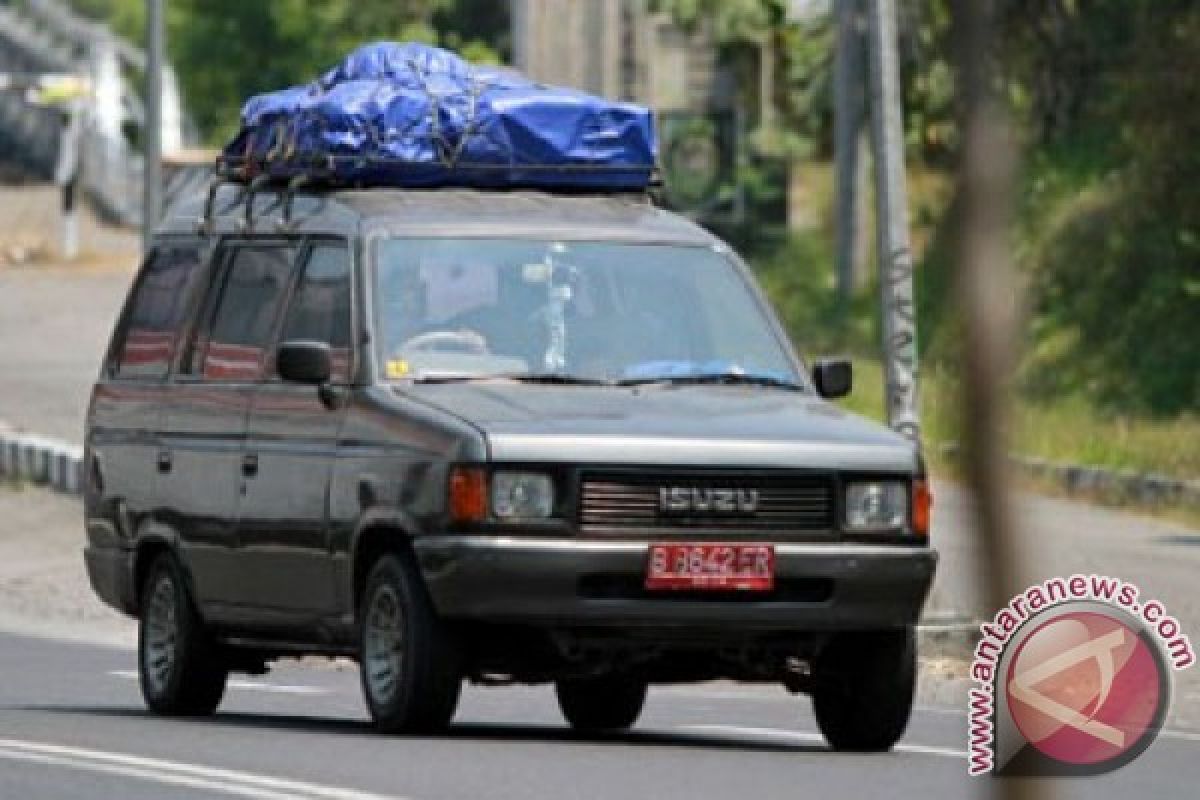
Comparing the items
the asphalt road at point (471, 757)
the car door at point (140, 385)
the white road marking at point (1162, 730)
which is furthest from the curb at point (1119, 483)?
the car door at point (140, 385)

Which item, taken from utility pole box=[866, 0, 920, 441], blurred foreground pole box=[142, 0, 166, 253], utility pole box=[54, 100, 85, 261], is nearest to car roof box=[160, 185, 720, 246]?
utility pole box=[866, 0, 920, 441]

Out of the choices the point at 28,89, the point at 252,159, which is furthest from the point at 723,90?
the point at 252,159

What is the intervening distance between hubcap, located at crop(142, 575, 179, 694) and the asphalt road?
17 centimetres

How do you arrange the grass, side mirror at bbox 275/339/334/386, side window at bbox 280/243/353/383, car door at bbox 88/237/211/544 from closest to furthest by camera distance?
side mirror at bbox 275/339/334/386 → side window at bbox 280/243/353/383 → car door at bbox 88/237/211/544 → the grass

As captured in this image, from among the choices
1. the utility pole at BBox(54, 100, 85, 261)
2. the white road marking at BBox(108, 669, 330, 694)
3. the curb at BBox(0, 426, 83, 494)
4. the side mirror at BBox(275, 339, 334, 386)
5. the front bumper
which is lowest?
the utility pole at BBox(54, 100, 85, 261)

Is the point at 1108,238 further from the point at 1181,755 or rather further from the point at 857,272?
the point at 1181,755

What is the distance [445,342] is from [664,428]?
1.07 m

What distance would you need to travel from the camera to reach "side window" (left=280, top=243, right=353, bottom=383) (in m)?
12.7

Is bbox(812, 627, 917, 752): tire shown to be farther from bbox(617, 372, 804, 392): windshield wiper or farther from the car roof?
the car roof

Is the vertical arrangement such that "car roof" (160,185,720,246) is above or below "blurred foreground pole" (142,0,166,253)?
above

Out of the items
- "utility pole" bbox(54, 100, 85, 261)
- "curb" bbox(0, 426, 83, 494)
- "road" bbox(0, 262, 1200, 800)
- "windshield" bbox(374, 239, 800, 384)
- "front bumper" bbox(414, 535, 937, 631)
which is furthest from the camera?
"utility pole" bbox(54, 100, 85, 261)

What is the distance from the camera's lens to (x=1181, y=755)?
1270 centimetres

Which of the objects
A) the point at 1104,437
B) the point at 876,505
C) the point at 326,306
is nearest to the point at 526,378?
the point at 326,306

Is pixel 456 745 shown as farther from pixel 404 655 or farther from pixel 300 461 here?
pixel 300 461
